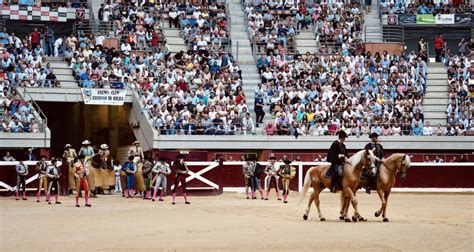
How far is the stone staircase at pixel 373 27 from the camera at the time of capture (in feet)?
169

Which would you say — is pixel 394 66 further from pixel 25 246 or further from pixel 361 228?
pixel 25 246

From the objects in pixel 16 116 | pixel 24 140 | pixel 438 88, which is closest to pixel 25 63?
pixel 16 116

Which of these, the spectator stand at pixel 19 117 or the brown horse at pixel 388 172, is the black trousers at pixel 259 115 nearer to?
the spectator stand at pixel 19 117

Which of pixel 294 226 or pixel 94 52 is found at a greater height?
pixel 94 52

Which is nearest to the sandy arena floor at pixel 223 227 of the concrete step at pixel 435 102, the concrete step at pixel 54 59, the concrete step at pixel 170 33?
the concrete step at pixel 54 59

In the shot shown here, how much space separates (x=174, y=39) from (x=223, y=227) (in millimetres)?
26264

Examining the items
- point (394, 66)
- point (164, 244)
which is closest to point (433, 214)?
point (164, 244)

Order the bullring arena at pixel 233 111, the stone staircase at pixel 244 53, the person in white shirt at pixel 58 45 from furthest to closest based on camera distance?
the person in white shirt at pixel 58 45, the stone staircase at pixel 244 53, the bullring arena at pixel 233 111

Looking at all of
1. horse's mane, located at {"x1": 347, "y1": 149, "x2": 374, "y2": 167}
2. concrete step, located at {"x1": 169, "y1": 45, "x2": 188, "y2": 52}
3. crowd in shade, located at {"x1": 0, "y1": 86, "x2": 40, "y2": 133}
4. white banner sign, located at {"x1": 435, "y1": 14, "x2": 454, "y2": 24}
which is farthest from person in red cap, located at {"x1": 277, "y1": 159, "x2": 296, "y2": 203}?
white banner sign, located at {"x1": 435, "y1": 14, "x2": 454, "y2": 24}

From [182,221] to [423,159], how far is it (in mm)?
18590

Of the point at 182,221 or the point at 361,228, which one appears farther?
the point at 182,221

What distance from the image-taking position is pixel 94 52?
150ft

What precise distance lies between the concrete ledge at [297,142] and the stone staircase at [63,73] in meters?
4.59

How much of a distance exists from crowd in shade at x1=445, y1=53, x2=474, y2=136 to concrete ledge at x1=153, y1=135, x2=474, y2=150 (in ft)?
2.41
